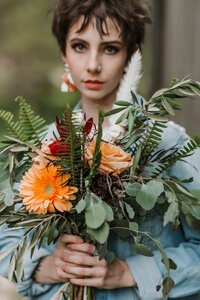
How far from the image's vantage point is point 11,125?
3.90ft

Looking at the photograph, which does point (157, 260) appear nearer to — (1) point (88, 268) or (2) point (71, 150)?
(1) point (88, 268)

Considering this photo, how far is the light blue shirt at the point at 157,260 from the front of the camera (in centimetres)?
139

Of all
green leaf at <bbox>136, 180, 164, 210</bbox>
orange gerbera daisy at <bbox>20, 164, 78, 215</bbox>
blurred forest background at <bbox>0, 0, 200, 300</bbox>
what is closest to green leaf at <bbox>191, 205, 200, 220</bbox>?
green leaf at <bbox>136, 180, 164, 210</bbox>

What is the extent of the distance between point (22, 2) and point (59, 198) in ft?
26.0

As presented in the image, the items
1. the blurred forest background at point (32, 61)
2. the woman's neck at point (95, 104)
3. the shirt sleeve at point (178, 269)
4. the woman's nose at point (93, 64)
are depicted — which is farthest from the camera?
the blurred forest background at point (32, 61)

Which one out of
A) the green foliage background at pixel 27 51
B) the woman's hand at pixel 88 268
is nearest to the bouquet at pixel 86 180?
the woman's hand at pixel 88 268

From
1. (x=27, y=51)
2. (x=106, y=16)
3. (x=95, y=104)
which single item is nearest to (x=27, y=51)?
(x=27, y=51)

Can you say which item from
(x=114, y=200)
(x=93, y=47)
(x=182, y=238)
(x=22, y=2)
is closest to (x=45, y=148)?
(x=114, y=200)

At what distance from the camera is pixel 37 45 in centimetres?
813

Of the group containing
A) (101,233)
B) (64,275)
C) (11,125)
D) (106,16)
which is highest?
(106,16)

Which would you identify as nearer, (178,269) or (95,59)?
(178,269)

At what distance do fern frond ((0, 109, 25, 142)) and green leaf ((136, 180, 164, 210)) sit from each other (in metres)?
0.39

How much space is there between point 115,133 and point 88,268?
44cm

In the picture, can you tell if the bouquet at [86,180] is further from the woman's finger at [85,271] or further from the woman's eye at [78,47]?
the woman's eye at [78,47]
